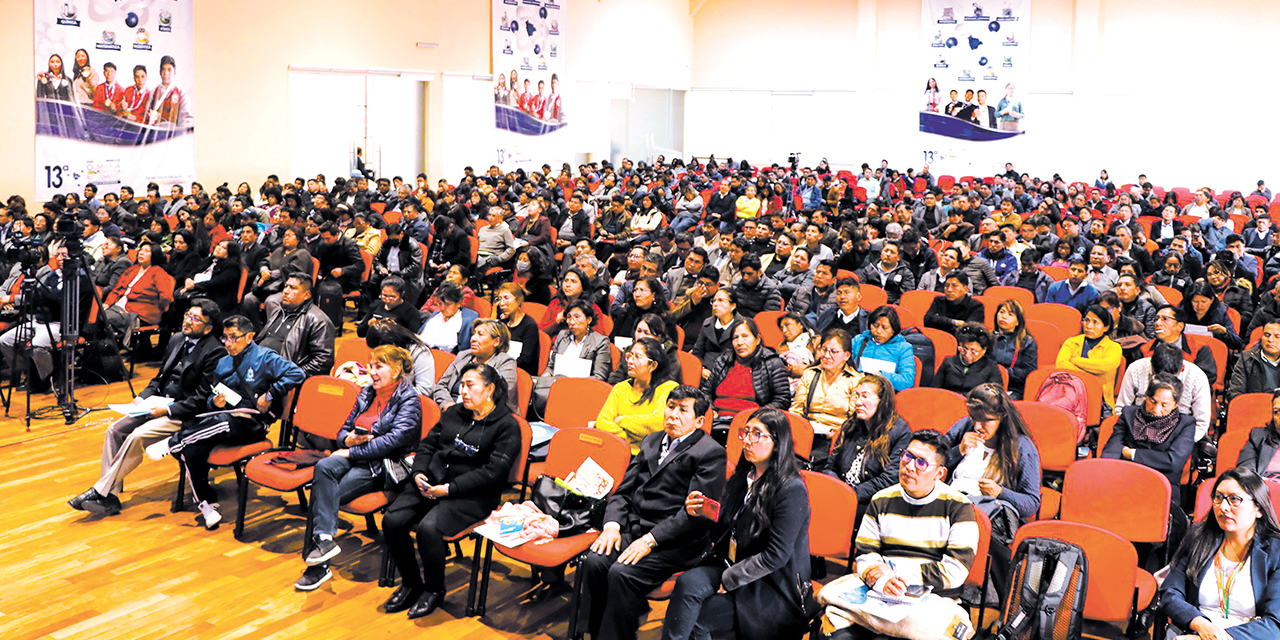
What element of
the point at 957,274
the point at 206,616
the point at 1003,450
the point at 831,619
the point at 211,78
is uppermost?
the point at 211,78

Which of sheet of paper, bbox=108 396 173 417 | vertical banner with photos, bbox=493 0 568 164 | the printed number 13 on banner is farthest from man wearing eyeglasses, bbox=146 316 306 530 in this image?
vertical banner with photos, bbox=493 0 568 164

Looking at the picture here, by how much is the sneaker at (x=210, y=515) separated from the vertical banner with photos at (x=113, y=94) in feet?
33.0

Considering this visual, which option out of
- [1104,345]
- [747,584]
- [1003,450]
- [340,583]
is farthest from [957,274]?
[340,583]

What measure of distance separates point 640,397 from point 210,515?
7.72 ft

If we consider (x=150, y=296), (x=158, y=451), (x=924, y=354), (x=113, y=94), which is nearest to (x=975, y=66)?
(x=113, y=94)

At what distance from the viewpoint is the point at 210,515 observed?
5219mm

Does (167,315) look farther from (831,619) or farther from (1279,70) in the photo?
(1279,70)

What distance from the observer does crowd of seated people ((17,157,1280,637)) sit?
381cm

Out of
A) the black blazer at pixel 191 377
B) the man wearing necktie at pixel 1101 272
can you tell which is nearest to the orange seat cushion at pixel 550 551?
the black blazer at pixel 191 377

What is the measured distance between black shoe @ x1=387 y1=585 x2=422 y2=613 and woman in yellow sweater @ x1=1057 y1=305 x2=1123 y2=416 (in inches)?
155

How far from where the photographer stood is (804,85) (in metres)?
25.0

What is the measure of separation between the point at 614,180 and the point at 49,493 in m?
12.5

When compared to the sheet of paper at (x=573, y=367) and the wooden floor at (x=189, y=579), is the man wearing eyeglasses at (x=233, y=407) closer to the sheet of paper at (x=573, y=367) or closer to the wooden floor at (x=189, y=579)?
the wooden floor at (x=189, y=579)

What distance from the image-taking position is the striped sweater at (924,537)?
11.1ft
